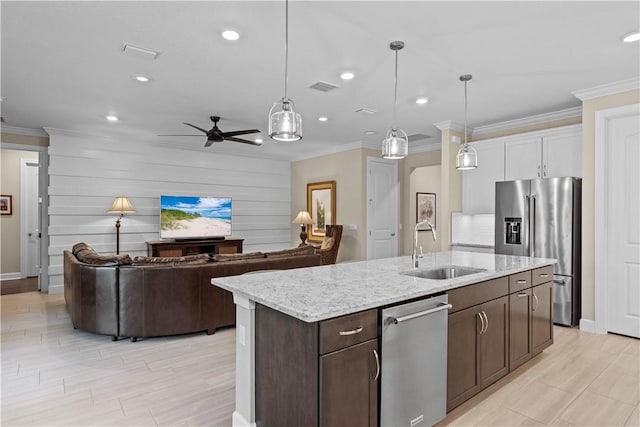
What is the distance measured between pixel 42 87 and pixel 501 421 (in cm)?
510

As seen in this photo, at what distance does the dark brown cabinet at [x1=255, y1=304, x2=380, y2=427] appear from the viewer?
1615 mm

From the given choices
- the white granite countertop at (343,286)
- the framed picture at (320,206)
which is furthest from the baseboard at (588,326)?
the framed picture at (320,206)

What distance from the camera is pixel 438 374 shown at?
6.93 ft

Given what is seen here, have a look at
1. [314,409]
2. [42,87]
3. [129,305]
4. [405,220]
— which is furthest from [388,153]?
[405,220]

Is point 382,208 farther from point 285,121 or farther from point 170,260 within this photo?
point 285,121

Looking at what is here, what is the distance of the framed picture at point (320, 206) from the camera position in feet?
24.0

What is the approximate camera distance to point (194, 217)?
707cm

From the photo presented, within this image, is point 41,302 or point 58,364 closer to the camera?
point 58,364

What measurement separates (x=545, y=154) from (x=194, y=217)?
5.85 meters

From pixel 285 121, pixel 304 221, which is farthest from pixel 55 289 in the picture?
pixel 285 121

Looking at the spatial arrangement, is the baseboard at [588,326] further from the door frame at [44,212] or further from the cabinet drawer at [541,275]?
the door frame at [44,212]

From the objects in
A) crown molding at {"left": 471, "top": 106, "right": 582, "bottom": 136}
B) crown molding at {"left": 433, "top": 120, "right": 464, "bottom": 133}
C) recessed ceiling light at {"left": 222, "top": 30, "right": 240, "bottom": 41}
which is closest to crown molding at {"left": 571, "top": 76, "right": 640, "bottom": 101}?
crown molding at {"left": 471, "top": 106, "right": 582, "bottom": 136}

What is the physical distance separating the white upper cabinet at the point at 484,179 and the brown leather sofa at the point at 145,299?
3638 millimetres

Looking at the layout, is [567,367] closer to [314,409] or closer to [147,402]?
[314,409]
